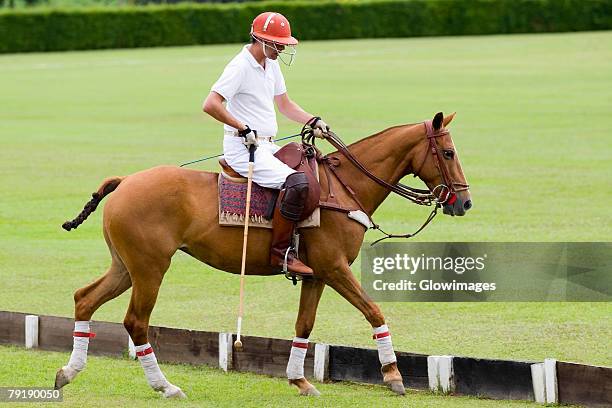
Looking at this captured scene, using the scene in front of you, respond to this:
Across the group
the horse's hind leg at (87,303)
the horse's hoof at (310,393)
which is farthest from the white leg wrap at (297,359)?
the horse's hind leg at (87,303)

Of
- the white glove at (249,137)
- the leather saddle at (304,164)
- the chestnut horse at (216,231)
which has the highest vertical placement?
the white glove at (249,137)

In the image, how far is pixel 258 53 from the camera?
30.9 ft

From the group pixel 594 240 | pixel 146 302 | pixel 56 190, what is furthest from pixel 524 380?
pixel 56 190

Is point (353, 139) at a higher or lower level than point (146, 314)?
lower

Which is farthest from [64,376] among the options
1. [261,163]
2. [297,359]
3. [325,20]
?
A: [325,20]

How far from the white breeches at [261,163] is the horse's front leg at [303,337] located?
0.79m

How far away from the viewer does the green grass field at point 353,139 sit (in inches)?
474

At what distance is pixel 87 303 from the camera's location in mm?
9344

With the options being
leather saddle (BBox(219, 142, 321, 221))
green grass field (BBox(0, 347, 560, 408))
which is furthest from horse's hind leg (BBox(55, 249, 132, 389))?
leather saddle (BBox(219, 142, 321, 221))

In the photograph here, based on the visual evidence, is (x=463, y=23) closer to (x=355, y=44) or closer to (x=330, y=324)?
(x=355, y=44)

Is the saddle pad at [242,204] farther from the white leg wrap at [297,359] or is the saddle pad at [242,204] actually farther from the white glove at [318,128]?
the white leg wrap at [297,359]

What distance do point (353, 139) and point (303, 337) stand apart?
50.3ft

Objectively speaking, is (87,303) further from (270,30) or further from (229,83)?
(270,30)

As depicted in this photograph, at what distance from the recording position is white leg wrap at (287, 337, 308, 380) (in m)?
9.36
